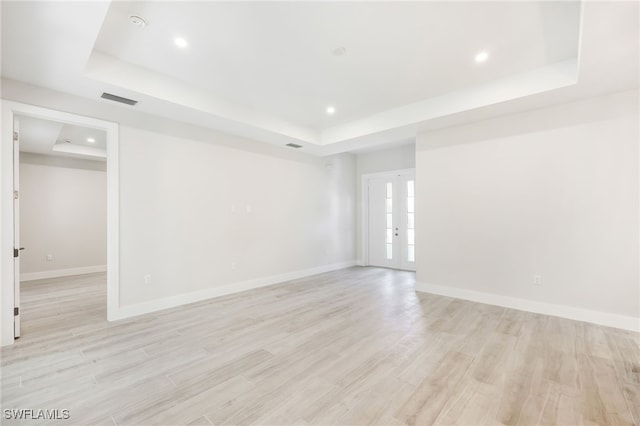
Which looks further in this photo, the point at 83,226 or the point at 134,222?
the point at 83,226

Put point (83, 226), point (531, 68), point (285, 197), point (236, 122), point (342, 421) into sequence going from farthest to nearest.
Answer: point (83, 226) → point (285, 197) → point (236, 122) → point (531, 68) → point (342, 421)

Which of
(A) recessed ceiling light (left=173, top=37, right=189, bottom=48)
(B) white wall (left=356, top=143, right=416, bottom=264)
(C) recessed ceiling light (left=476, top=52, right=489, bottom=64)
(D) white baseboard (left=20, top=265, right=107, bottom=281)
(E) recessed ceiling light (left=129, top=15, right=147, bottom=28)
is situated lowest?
(D) white baseboard (left=20, top=265, right=107, bottom=281)

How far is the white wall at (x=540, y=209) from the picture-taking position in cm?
327

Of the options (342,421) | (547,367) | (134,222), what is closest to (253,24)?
(134,222)

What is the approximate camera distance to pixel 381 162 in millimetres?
7102

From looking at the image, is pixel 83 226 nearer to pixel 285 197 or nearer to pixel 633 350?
pixel 285 197

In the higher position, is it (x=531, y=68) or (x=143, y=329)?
(x=531, y=68)

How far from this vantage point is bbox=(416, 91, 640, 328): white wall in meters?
3.27

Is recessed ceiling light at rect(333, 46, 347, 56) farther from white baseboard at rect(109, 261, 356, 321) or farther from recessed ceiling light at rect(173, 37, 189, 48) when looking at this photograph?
white baseboard at rect(109, 261, 356, 321)

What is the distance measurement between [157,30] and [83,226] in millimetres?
6240

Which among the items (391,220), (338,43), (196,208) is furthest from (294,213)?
(338,43)

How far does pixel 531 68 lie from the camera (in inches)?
126

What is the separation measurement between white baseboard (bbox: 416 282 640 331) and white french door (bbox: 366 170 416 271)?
1.96 metres

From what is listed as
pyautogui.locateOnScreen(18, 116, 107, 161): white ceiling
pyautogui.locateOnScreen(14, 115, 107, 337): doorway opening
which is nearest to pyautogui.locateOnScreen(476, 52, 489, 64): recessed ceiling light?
pyautogui.locateOnScreen(18, 116, 107, 161): white ceiling
